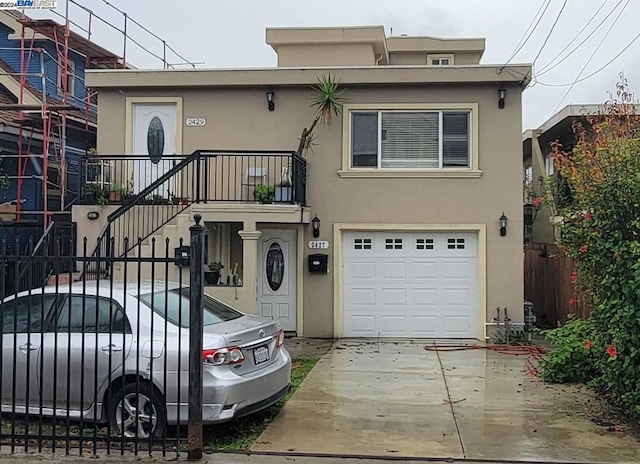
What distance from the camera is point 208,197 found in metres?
13.9

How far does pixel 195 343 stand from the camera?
5.85 metres

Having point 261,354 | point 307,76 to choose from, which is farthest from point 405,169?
point 261,354

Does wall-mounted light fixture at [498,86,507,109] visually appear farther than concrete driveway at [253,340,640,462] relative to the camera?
Yes

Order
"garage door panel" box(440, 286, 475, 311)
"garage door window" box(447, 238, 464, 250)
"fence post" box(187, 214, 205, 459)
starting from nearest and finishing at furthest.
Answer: "fence post" box(187, 214, 205, 459) < "garage door panel" box(440, 286, 475, 311) < "garage door window" box(447, 238, 464, 250)

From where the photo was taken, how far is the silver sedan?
626 centimetres

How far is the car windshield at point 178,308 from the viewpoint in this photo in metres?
6.79

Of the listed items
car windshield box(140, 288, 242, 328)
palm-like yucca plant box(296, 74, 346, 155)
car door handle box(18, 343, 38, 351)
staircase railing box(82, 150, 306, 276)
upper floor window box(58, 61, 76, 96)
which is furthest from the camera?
upper floor window box(58, 61, 76, 96)

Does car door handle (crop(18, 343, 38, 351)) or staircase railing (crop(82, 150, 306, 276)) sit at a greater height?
staircase railing (crop(82, 150, 306, 276))

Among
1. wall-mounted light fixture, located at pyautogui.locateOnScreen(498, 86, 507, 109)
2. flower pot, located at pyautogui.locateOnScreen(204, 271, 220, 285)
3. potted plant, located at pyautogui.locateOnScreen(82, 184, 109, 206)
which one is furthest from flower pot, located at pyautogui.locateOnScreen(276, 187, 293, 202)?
wall-mounted light fixture, located at pyautogui.locateOnScreen(498, 86, 507, 109)

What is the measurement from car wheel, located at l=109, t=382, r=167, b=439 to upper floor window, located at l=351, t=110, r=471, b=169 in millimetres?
8593

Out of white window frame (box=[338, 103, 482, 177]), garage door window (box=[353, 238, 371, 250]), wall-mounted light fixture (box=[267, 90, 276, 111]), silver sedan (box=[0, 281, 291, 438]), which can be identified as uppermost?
wall-mounted light fixture (box=[267, 90, 276, 111])

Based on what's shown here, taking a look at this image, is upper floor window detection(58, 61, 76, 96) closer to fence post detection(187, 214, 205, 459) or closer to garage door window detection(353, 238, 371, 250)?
garage door window detection(353, 238, 371, 250)

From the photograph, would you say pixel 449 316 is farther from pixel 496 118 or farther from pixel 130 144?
pixel 130 144

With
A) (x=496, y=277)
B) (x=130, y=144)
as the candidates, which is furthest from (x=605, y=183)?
(x=130, y=144)
